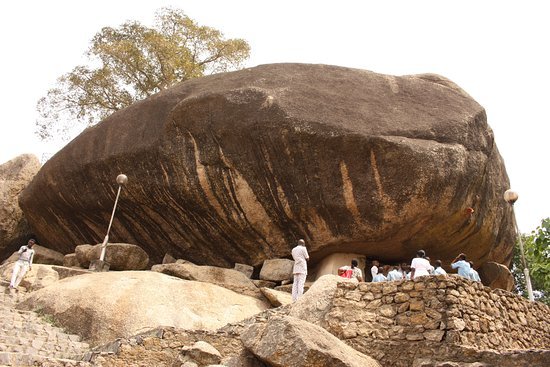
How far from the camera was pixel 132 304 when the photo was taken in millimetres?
11547

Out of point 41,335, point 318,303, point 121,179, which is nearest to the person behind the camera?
point 318,303

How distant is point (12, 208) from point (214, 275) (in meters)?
10.0

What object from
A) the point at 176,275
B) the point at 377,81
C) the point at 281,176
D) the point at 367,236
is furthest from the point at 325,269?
the point at 377,81

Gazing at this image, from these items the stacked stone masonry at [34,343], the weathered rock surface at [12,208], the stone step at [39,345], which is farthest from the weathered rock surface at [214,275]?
the weathered rock surface at [12,208]

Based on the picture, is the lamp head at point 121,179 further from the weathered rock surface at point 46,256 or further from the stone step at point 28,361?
the stone step at point 28,361

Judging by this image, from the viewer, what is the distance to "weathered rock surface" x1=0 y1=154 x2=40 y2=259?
21.1 meters

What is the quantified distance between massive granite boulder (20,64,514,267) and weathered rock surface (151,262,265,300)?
1.19 meters

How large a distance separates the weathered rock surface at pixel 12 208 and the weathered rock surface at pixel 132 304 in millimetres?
9102

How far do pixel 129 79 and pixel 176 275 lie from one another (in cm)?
1248

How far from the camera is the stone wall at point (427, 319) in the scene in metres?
8.04

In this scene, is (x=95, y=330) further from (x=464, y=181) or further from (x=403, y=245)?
(x=464, y=181)

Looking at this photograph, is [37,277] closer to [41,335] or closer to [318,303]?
[41,335]

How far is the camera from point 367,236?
48.0ft

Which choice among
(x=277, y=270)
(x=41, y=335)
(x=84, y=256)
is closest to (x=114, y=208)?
(x=84, y=256)
